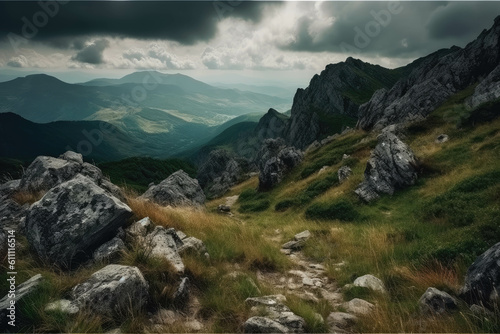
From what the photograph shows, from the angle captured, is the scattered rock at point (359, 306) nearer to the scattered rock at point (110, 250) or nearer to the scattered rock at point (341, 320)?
the scattered rock at point (341, 320)

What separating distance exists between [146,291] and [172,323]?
90 cm

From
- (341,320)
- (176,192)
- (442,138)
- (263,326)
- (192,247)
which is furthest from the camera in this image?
(442,138)

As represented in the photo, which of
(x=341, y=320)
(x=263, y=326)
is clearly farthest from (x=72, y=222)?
(x=341, y=320)

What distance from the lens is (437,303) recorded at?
21.1 feet

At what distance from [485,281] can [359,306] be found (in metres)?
2.63

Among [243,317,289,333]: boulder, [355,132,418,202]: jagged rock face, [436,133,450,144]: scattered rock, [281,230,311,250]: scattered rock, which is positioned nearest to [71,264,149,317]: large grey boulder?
[243,317,289,333]: boulder

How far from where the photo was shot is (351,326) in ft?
21.3

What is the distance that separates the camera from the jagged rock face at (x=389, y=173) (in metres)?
22.5

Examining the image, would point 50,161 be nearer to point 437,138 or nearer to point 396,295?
point 396,295

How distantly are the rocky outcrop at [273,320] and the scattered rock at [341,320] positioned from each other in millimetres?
953

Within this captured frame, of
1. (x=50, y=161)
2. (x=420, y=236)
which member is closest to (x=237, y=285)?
(x=420, y=236)

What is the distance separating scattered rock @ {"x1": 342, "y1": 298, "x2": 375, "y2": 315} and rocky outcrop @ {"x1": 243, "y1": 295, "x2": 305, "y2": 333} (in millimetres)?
1705

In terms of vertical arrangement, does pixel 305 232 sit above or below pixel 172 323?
below

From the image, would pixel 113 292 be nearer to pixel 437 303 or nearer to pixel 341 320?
pixel 341 320
